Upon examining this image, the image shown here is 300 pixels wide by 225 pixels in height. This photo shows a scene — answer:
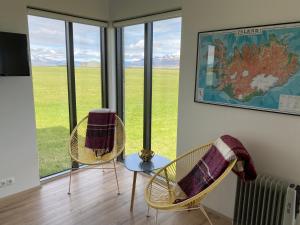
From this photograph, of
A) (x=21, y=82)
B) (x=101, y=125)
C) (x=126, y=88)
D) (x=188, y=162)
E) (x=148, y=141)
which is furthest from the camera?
(x=126, y=88)

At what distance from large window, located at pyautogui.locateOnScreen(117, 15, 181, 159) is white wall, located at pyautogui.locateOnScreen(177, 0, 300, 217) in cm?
33

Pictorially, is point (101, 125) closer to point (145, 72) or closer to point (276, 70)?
point (145, 72)

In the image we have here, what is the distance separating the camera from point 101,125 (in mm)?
2926

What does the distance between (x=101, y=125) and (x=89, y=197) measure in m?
0.83

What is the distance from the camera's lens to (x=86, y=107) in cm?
335

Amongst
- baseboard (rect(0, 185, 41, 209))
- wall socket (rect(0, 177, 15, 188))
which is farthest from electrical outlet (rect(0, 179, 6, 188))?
baseboard (rect(0, 185, 41, 209))

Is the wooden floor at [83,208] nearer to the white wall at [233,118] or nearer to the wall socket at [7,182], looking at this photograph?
the wall socket at [7,182]

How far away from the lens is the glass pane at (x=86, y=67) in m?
3.12

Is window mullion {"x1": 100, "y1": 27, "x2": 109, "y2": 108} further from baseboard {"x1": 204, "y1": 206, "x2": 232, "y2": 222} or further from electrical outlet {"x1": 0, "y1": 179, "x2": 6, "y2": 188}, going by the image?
baseboard {"x1": 204, "y1": 206, "x2": 232, "y2": 222}

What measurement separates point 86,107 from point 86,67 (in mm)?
545

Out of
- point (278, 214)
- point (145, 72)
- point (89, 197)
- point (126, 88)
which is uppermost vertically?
point (145, 72)

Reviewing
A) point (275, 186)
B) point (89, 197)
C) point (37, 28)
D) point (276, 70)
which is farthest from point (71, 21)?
point (275, 186)

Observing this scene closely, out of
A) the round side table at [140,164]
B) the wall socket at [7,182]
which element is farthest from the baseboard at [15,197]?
the round side table at [140,164]

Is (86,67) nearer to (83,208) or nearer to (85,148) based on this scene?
(85,148)
